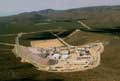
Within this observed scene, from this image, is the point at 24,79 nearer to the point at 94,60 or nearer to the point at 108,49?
the point at 94,60

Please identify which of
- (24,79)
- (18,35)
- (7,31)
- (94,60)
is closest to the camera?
(24,79)

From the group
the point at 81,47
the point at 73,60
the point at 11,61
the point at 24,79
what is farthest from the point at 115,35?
the point at 24,79

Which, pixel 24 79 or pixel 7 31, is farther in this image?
pixel 7 31

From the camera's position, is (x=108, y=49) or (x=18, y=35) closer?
(x=108, y=49)

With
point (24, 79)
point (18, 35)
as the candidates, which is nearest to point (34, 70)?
point (24, 79)

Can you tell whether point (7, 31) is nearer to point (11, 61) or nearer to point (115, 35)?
point (115, 35)

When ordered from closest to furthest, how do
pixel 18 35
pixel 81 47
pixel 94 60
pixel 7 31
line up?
pixel 94 60 → pixel 81 47 → pixel 18 35 → pixel 7 31
